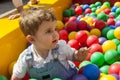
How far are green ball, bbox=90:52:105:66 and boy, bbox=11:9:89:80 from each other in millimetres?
258

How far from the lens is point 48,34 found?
4.06 ft

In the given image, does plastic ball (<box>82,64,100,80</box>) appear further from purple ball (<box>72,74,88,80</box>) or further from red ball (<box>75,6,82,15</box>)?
red ball (<box>75,6,82,15</box>)

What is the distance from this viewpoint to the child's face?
1.23 metres

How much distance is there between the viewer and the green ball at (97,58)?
1593 mm

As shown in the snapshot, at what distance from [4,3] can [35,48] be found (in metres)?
3.62

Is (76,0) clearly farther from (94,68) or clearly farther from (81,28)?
(94,68)

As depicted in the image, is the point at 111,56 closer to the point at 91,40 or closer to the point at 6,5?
the point at 91,40

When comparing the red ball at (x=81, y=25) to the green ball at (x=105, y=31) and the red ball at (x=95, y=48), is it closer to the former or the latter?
the green ball at (x=105, y=31)

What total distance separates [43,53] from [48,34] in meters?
0.13

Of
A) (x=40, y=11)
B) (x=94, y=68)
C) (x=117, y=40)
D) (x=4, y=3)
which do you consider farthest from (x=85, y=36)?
(x=4, y=3)

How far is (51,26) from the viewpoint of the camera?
1235 mm

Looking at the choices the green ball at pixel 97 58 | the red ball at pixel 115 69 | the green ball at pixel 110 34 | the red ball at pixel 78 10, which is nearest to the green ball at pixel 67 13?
the red ball at pixel 78 10

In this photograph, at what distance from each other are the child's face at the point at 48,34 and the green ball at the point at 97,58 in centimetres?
42

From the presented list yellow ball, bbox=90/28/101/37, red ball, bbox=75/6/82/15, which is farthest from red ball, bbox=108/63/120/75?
red ball, bbox=75/6/82/15
